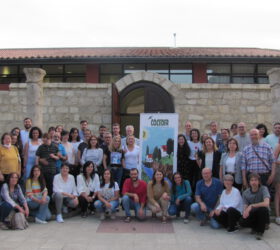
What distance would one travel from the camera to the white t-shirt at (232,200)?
6.03 metres

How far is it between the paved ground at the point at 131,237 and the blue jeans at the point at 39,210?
0.20 m

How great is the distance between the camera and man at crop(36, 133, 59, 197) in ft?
23.1

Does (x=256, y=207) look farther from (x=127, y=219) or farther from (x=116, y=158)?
(x=116, y=158)

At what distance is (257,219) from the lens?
223 inches

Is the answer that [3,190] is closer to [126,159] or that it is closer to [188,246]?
[126,159]

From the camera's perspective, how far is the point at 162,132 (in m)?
7.53

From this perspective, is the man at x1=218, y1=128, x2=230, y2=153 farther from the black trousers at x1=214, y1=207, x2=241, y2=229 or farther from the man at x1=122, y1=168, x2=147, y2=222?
the man at x1=122, y1=168, x2=147, y2=222

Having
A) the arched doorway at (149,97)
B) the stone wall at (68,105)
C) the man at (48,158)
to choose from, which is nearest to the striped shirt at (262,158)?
the man at (48,158)

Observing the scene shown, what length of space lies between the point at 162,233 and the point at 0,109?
8.80 metres

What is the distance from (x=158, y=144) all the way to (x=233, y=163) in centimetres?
170

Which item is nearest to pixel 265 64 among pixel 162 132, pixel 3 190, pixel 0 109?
pixel 162 132

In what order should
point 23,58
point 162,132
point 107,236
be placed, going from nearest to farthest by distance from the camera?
point 107,236 → point 162,132 → point 23,58

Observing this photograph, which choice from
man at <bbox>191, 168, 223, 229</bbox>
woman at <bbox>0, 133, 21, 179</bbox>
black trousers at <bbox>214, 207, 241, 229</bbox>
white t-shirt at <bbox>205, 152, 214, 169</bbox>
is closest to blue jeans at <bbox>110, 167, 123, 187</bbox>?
man at <bbox>191, 168, 223, 229</bbox>

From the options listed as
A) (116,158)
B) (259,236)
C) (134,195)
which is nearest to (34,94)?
(116,158)
